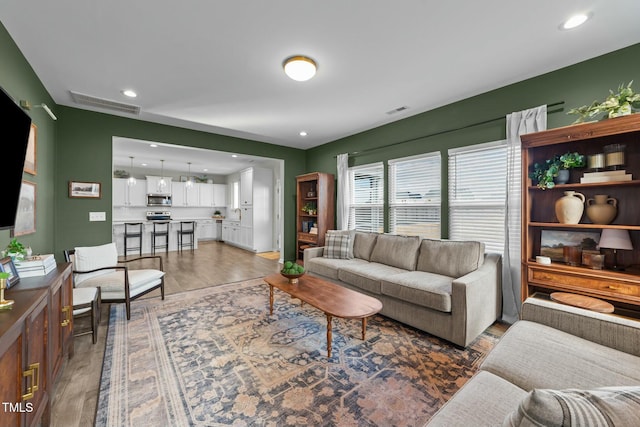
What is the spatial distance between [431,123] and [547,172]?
5.39 feet

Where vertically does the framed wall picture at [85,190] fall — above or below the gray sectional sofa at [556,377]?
above

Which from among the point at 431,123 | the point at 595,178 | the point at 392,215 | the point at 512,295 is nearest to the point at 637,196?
the point at 595,178

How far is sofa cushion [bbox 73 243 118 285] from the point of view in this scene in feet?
9.68

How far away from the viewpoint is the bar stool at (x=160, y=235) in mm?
7238

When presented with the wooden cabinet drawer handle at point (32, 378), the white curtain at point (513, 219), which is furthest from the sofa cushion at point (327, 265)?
the wooden cabinet drawer handle at point (32, 378)

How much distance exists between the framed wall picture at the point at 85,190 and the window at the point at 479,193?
502 cm

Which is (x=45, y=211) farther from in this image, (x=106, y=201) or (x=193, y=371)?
(x=193, y=371)

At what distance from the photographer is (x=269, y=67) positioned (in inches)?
102

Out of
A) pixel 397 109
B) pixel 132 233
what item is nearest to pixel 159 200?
pixel 132 233

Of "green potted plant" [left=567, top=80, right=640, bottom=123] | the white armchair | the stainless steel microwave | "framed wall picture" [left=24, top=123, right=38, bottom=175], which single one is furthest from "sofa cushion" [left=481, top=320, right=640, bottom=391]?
the stainless steel microwave

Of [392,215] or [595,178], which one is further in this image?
[392,215]

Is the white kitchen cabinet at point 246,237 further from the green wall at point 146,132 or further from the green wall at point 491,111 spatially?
the green wall at point 491,111

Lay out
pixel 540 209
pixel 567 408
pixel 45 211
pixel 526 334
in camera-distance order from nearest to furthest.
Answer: pixel 567 408
pixel 526 334
pixel 540 209
pixel 45 211

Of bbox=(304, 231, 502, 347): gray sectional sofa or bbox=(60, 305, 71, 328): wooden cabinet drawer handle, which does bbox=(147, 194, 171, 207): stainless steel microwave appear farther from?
bbox=(60, 305, 71, 328): wooden cabinet drawer handle
